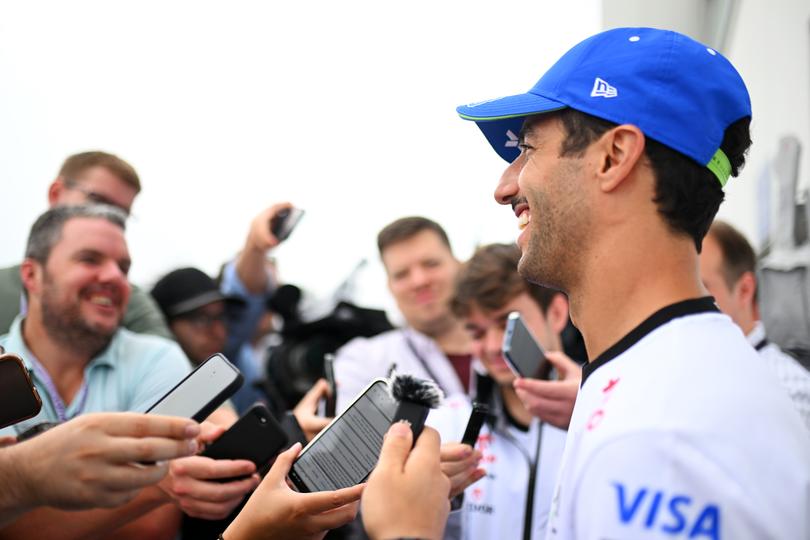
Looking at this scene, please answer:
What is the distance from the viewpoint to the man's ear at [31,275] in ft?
7.63

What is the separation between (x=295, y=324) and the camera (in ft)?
10.8

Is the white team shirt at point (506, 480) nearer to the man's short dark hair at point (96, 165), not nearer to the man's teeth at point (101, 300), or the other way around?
the man's teeth at point (101, 300)

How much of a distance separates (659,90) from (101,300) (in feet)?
6.15

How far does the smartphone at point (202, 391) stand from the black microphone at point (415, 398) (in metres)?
0.47

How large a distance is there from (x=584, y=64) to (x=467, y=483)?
0.93 metres

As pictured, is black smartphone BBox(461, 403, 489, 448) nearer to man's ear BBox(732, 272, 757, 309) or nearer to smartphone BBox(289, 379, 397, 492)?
smartphone BBox(289, 379, 397, 492)

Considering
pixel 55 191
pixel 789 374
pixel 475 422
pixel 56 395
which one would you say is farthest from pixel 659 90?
pixel 55 191

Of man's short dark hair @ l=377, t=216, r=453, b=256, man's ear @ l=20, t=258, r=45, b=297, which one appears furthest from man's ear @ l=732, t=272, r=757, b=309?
man's ear @ l=20, t=258, r=45, b=297

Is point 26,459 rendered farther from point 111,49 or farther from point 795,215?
point 111,49

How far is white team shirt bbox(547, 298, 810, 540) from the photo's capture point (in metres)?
0.80

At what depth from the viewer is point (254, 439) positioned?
171cm

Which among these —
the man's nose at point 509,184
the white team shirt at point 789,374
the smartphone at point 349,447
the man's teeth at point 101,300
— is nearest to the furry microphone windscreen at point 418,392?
the smartphone at point 349,447

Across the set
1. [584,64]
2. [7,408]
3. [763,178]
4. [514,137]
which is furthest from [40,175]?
[763,178]

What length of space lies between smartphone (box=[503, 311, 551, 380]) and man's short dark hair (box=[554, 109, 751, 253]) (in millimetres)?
733
